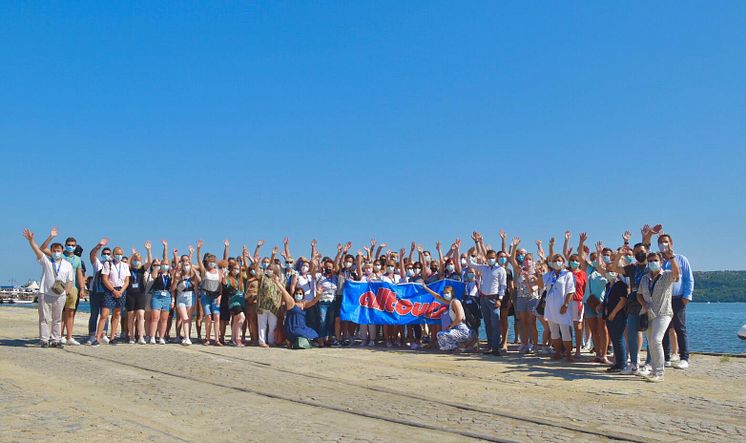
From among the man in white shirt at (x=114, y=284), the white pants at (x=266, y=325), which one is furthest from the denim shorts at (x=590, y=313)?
the man in white shirt at (x=114, y=284)

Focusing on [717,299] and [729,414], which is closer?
[729,414]

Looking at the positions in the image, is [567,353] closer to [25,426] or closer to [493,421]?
[493,421]

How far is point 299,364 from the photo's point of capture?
1252cm

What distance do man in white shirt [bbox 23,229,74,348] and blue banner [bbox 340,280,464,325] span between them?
6500mm

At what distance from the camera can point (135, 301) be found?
15.7 metres

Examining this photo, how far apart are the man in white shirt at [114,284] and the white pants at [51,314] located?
91 centimetres

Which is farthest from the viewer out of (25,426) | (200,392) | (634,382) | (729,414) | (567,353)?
(567,353)

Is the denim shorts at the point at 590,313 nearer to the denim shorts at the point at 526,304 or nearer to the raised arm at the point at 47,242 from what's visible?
the denim shorts at the point at 526,304

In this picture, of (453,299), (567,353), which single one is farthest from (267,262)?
(567,353)

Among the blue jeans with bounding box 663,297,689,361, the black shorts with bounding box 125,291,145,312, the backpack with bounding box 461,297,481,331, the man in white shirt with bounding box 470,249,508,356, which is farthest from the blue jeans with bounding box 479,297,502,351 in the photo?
the black shorts with bounding box 125,291,145,312

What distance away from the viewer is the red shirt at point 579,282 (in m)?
13.2

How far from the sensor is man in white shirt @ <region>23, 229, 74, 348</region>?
14430 mm

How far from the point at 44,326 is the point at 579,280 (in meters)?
11.8

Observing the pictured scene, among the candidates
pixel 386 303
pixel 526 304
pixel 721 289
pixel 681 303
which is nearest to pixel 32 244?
pixel 386 303
